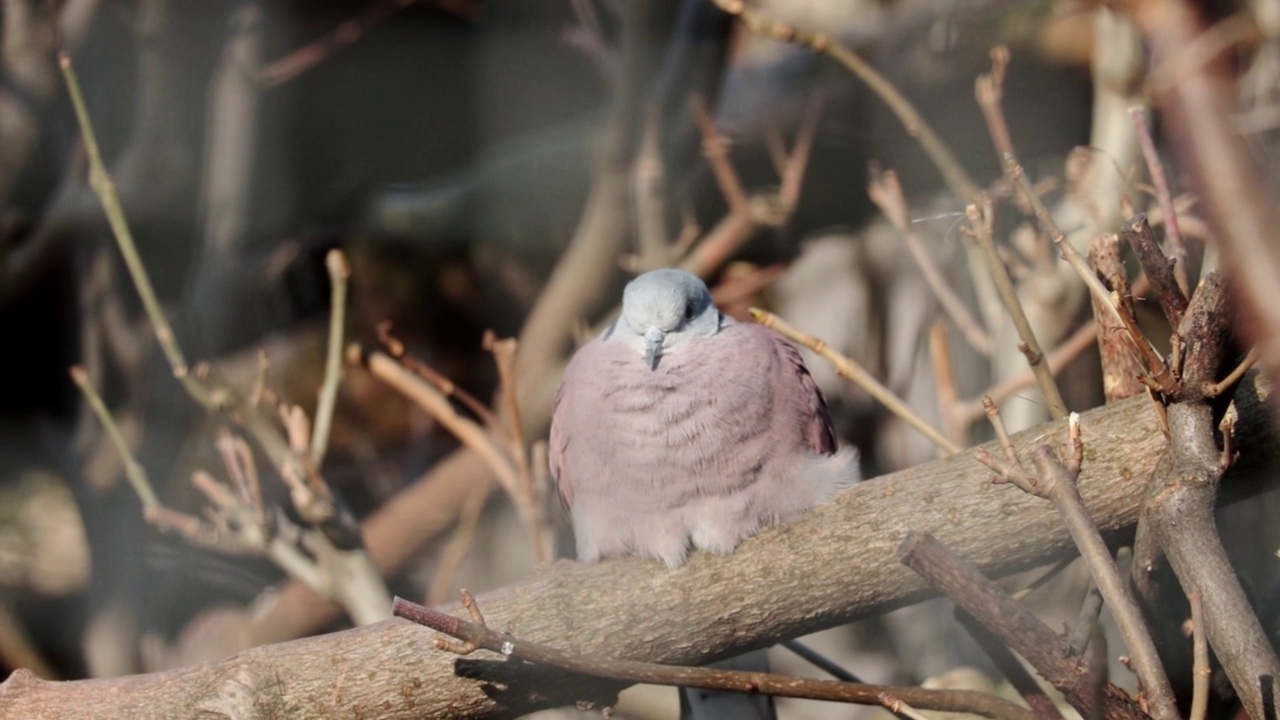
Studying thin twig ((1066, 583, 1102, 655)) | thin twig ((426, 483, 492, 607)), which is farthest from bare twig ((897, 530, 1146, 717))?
thin twig ((426, 483, 492, 607))

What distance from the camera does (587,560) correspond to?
1160mm

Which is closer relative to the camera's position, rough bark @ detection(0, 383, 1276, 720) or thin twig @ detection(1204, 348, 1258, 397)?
thin twig @ detection(1204, 348, 1258, 397)

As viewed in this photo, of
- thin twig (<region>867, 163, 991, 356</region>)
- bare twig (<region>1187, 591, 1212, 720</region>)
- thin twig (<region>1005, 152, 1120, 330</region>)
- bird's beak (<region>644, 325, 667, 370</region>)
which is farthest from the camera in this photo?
thin twig (<region>867, 163, 991, 356</region>)

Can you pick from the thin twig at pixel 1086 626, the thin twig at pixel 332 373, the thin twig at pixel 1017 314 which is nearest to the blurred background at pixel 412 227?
the thin twig at pixel 332 373

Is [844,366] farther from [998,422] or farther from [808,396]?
[998,422]

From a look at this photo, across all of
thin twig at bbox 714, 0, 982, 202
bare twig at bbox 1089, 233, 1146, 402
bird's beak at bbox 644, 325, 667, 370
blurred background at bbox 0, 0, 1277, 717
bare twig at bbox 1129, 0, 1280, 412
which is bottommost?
bare twig at bbox 1129, 0, 1280, 412

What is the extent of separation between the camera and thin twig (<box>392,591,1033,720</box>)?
32.6 inches

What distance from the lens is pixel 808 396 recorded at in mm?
1282

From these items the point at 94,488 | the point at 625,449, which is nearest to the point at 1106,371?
the point at 625,449

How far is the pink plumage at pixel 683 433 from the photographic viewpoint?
1.11m

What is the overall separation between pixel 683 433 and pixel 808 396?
0.17 m

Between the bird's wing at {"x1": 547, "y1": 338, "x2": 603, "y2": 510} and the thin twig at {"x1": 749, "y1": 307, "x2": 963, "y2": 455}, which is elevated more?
the bird's wing at {"x1": 547, "y1": 338, "x2": 603, "y2": 510}

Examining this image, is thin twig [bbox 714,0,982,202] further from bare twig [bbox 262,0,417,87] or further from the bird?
bare twig [bbox 262,0,417,87]

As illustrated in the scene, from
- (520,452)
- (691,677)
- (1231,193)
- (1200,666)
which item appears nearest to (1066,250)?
(1200,666)
